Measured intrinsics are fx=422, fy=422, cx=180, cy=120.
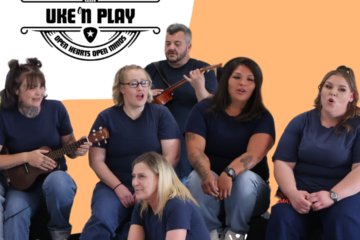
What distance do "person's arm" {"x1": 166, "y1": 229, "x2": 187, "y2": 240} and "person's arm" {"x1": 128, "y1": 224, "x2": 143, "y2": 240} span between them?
0.22m

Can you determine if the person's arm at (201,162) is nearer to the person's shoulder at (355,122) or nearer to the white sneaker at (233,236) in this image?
the white sneaker at (233,236)

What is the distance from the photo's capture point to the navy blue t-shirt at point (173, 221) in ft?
6.79

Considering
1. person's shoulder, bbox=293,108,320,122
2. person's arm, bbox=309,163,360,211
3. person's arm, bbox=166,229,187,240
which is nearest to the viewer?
person's arm, bbox=166,229,187,240

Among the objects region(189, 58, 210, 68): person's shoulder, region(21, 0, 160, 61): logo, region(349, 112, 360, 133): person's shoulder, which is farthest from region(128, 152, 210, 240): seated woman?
region(21, 0, 160, 61): logo

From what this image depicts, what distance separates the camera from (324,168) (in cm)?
251

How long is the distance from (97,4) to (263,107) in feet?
7.86

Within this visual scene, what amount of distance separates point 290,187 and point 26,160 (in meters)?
1.68

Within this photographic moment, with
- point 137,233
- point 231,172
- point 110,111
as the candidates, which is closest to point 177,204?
point 137,233

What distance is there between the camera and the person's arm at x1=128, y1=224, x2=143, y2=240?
7.24ft

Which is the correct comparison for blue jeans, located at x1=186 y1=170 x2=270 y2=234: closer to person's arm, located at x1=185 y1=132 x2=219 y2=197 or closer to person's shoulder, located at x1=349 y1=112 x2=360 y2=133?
person's arm, located at x1=185 y1=132 x2=219 y2=197

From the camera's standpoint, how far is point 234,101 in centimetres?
280

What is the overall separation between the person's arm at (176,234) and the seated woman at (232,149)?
51 cm

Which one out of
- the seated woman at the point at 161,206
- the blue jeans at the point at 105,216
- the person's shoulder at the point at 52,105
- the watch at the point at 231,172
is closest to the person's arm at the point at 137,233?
the seated woman at the point at 161,206

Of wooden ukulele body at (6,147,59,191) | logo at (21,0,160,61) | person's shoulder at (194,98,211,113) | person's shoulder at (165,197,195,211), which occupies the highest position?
logo at (21,0,160,61)
